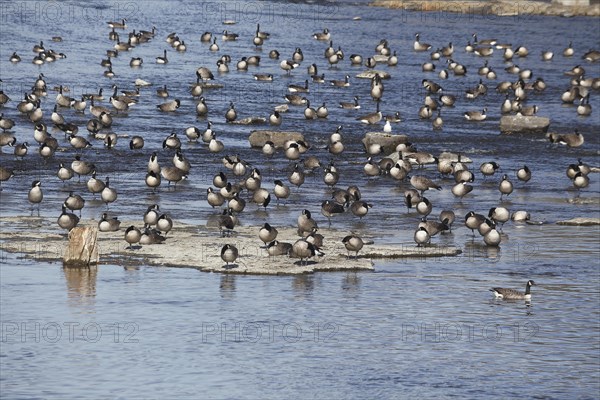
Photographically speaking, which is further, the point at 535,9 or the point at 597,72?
the point at 535,9

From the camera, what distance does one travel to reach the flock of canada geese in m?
28.9

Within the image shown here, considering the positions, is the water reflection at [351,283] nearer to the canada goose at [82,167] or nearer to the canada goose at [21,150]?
the canada goose at [82,167]

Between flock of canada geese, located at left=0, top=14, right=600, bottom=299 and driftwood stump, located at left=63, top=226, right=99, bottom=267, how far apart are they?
1.51 metres

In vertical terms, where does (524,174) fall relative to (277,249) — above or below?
above

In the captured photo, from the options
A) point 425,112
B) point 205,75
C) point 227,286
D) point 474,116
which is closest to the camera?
point 227,286

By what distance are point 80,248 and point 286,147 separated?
14902mm

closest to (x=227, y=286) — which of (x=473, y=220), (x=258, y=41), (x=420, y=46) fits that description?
(x=473, y=220)

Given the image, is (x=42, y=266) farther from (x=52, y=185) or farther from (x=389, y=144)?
(x=389, y=144)

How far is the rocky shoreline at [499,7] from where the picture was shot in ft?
299

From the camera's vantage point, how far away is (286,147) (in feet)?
131

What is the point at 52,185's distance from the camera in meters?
34.3

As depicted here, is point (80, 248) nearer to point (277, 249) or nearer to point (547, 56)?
point (277, 249)

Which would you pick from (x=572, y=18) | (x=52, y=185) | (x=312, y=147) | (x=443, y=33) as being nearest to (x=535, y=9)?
(x=572, y=18)

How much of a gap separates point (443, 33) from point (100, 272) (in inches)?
2262
